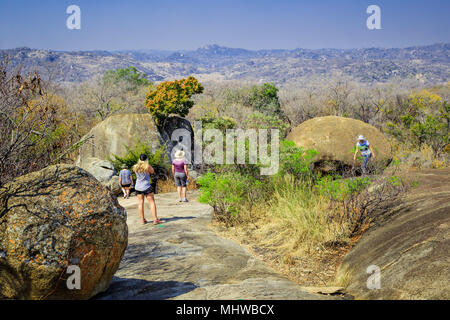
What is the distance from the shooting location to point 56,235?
134 inches

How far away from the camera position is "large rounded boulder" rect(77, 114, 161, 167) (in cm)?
1504

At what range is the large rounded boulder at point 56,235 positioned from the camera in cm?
334

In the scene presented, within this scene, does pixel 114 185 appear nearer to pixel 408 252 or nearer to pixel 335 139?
pixel 335 139

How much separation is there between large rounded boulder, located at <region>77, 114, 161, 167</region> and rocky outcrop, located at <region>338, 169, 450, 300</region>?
11085 millimetres

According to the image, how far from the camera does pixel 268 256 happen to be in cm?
624

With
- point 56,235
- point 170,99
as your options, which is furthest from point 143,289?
point 170,99

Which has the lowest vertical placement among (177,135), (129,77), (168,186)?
(168,186)

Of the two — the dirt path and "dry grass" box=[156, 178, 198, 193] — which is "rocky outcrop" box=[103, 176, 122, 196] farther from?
the dirt path

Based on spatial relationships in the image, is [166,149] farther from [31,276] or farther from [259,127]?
[31,276]

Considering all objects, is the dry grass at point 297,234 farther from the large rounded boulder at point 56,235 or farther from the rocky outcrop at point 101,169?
the rocky outcrop at point 101,169

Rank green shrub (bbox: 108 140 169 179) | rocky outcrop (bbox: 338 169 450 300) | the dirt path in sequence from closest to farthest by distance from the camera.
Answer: rocky outcrop (bbox: 338 169 450 300) → the dirt path → green shrub (bbox: 108 140 169 179)

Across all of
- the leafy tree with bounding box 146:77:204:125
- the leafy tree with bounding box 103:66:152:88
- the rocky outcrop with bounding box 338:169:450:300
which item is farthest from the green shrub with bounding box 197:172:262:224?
the leafy tree with bounding box 103:66:152:88

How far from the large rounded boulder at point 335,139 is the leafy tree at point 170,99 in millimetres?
6507

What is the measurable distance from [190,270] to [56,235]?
6.61 feet
